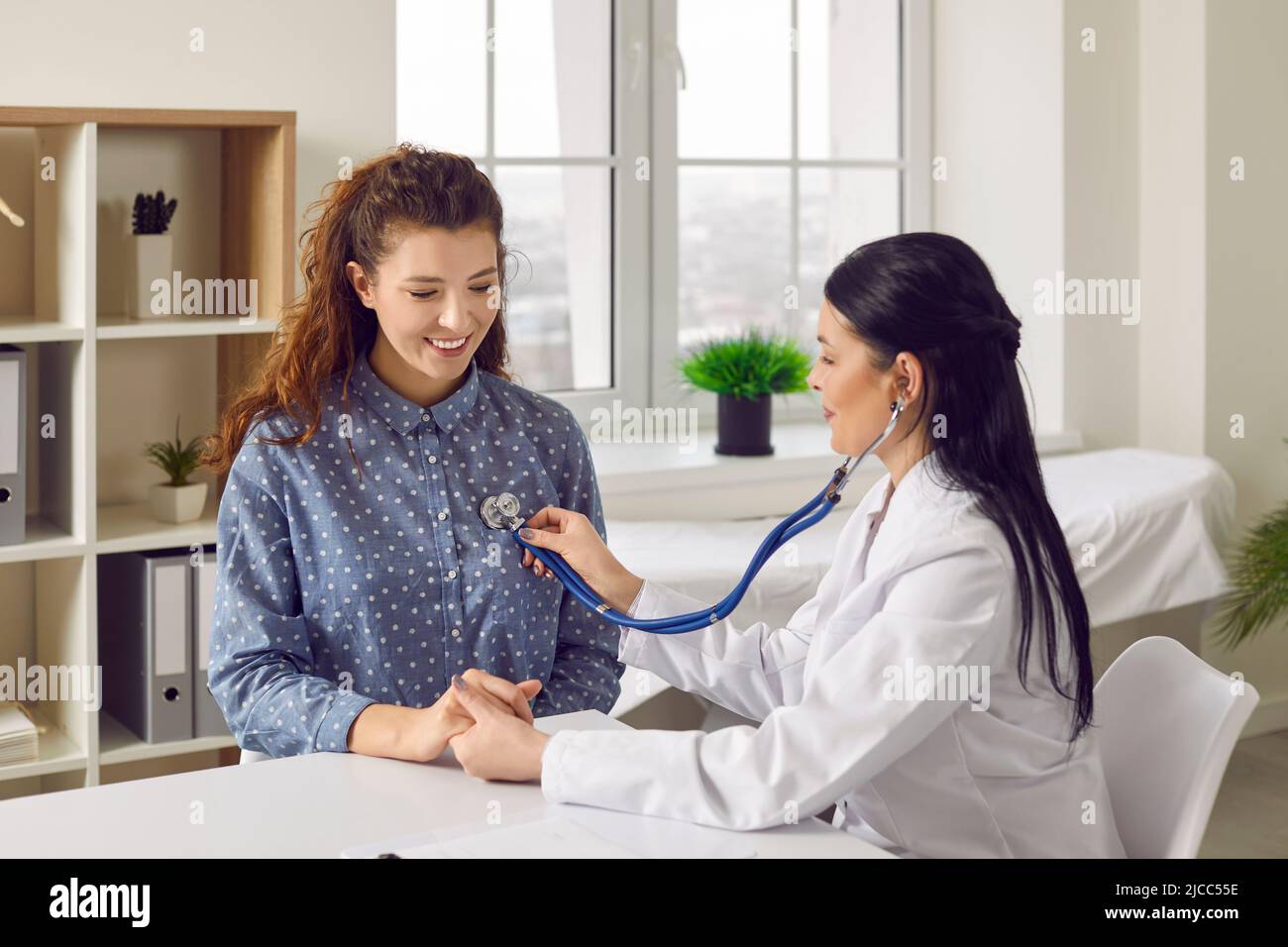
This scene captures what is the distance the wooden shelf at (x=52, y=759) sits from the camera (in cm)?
239

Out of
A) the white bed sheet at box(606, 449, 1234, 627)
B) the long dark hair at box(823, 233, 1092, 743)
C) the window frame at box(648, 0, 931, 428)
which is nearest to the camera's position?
the long dark hair at box(823, 233, 1092, 743)

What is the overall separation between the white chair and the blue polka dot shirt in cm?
60

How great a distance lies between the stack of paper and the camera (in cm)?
239

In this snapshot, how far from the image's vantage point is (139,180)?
267 cm

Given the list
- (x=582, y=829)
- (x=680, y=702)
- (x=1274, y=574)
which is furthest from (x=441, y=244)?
(x=1274, y=574)

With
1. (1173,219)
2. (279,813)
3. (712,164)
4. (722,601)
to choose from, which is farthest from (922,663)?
(1173,219)

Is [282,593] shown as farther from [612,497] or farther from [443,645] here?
[612,497]

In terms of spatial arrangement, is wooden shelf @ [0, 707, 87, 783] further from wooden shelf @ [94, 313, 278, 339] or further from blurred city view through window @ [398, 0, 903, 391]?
blurred city view through window @ [398, 0, 903, 391]

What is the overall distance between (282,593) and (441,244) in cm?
43

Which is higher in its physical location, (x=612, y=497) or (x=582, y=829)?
(x=612, y=497)

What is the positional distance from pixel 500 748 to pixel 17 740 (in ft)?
4.40

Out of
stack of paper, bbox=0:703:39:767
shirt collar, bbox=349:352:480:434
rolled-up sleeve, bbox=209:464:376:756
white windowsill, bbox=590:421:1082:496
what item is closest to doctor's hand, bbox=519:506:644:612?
shirt collar, bbox=349:352:480:434

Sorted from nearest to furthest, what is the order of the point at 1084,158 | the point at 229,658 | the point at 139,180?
the point at 229,658 < the point at 139,180 < the point at 1084,158
